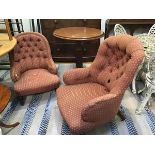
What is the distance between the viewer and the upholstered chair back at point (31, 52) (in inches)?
108

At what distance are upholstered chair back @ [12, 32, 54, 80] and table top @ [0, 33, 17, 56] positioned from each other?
184mm

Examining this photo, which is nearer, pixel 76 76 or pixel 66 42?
pixel 76 76

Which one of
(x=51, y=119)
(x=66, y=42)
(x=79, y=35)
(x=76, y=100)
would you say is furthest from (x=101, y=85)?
(x=66, y=42)

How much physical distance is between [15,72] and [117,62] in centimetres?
134

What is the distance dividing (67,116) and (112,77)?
683 millimetres

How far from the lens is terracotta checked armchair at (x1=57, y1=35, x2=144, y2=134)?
1.73 m

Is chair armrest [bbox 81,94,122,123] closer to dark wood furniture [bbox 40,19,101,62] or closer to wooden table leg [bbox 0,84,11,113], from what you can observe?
wooden table leg [bbox 0,84,11,113]

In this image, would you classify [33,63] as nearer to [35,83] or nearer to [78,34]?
[35,83]

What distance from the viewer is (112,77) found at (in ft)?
6.99

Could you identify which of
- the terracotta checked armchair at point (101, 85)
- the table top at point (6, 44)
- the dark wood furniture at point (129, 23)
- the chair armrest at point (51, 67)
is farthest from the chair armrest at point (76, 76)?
the dark wood furniture at point (129, 23)

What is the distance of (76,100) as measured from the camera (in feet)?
6.55
